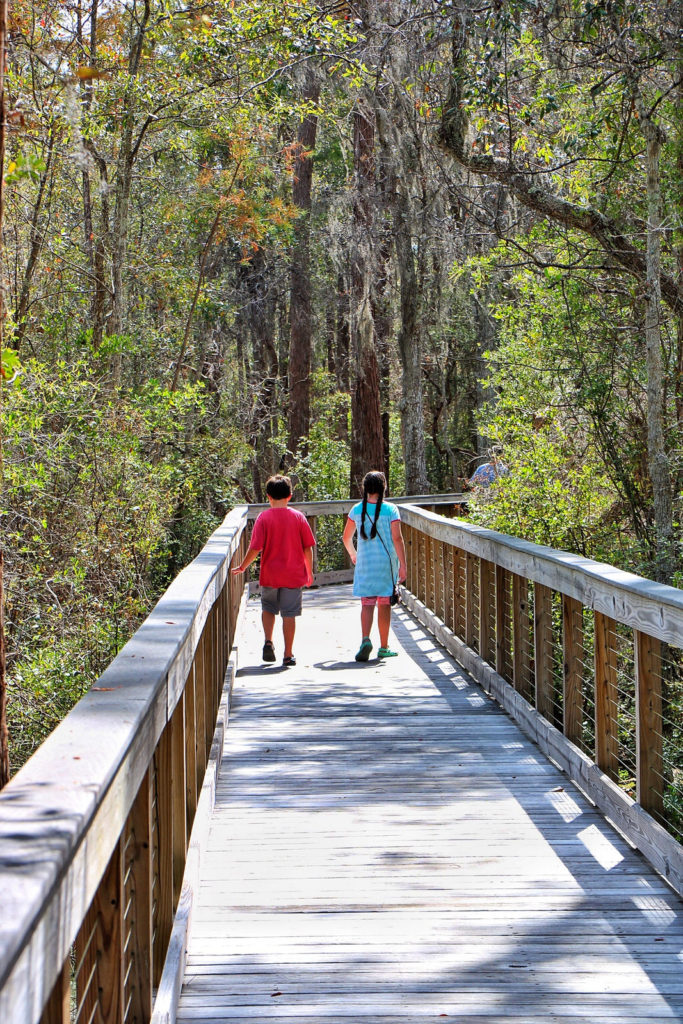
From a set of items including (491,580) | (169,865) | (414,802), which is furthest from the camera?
(491,580)

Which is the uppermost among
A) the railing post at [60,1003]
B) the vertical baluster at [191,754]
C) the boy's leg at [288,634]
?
the railing post at [60,1003]

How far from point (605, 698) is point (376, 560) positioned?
4025mm

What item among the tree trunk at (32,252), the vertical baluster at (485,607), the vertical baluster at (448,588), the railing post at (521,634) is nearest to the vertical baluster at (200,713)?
the railing post at (521,634)

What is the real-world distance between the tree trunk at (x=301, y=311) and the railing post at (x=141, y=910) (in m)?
20.9

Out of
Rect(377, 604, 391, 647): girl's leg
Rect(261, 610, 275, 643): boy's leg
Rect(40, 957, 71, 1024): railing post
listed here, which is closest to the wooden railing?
Rect(377, 604, 391, 647): girl's leg

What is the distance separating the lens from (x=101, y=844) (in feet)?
5.70

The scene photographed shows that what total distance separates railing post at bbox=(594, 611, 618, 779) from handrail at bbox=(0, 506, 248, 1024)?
179 cm

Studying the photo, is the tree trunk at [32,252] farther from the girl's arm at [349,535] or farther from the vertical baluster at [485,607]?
the vertical baluster at [485,607]

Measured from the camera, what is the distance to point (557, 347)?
41.7ft

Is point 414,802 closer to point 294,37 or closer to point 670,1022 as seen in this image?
point 670,1022

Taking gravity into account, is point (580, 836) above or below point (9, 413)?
below

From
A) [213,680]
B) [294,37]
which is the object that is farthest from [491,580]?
[294,37]

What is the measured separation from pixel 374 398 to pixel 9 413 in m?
11.5

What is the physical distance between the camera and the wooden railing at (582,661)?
157 inches
